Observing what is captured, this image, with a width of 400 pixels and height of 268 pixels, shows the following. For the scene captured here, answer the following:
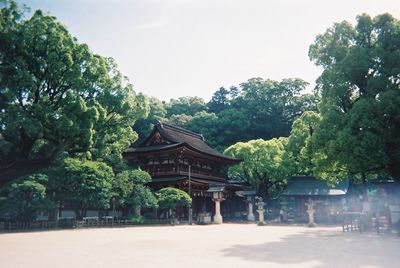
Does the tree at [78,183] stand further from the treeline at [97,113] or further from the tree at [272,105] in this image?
the tree at [272,105]

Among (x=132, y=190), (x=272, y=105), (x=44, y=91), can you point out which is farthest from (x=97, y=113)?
(x=272, y=105)

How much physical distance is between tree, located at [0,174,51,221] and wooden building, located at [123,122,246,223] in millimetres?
12700

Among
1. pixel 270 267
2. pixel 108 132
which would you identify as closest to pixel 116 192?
pixel 108 132

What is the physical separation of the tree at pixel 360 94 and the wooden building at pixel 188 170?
557 inches

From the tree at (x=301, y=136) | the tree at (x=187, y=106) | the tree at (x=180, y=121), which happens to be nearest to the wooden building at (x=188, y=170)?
the tree at (x=301, y=136)

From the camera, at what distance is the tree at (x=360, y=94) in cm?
1703

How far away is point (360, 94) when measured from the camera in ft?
66.7

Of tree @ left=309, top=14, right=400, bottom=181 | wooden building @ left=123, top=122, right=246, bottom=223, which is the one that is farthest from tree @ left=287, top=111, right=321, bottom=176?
tree @ left=309, top=14, right=400, bottom=181

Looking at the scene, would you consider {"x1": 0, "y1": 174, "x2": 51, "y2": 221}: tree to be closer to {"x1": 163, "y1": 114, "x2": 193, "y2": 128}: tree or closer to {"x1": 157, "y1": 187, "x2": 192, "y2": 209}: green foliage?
{"x1": 157, "y1": 187, "x2": 192, "y2": 209}: green foliage

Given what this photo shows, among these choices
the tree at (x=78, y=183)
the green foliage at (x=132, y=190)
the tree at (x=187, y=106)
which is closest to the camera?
the tree at (x=78, y=183)

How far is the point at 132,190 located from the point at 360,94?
61.5 feet

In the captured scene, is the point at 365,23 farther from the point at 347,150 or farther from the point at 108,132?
the point at 108,132

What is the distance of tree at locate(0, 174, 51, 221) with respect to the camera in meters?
20.3

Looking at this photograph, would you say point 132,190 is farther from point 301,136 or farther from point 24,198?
point 301,136
